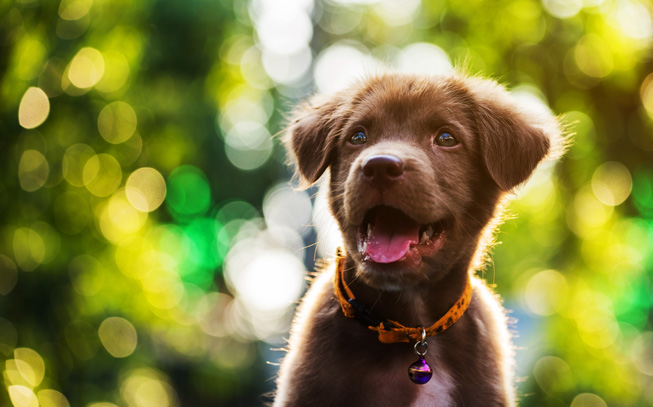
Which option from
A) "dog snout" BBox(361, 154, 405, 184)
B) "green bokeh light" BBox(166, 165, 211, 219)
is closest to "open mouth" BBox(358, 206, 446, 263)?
"dog snout" BBox(361, 154, 405, 184)

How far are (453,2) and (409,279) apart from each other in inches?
399

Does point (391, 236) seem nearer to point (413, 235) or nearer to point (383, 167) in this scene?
point (413, 235)

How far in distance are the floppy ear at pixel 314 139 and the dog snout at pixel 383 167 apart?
712 millimetres

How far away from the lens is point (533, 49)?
11234 mm

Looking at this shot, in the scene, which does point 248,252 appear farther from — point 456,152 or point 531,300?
point 456,152

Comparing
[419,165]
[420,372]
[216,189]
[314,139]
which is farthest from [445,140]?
[216,189]

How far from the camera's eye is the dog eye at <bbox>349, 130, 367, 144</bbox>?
11.5ft

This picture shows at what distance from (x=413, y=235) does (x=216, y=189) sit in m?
10.7

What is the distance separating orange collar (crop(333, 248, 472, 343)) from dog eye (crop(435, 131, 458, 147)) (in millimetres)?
830

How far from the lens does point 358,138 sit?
11.5ft

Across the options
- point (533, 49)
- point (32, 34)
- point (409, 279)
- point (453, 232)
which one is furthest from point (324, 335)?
point (533, 49)

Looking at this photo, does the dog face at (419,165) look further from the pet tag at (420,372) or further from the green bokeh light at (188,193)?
the green bokeh light at (188,193)

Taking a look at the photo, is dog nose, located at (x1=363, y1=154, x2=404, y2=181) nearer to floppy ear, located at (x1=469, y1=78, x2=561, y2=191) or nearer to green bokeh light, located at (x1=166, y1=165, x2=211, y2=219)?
floppy ear, located at (x1=469, y1=78, x2=561, y2=191)

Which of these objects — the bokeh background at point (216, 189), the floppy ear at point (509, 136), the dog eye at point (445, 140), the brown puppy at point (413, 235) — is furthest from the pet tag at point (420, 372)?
the bokeh background at point (216, 189)
